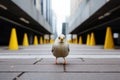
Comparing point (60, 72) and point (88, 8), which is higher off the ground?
point (88, 8)

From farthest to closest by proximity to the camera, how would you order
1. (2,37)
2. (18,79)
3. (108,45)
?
1. (2,37)
2. (108,45)
3. (18,79)

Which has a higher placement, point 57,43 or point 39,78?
point 57,43

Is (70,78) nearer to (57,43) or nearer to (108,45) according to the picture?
(57,43)

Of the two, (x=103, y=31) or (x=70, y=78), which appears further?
(x=103, y=31)

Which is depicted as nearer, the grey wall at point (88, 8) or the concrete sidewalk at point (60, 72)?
the concrete sidewalk at point (60, 72)

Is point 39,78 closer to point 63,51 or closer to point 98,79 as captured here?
point 98,79

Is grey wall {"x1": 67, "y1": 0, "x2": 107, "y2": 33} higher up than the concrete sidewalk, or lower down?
higher up

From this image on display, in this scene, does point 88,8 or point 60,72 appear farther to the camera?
point 88,8

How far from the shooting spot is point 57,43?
502 cm

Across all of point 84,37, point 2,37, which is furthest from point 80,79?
point 84,37

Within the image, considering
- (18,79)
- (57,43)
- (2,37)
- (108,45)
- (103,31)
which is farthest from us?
(103,31)

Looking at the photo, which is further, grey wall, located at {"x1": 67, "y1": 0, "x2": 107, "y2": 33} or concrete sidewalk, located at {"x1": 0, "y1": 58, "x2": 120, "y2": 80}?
grey wall, located at {"x1": 67, "y1": 0, "x2": 107, "y2": 33}

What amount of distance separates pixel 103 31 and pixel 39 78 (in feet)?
104

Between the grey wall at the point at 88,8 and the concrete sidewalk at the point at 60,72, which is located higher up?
the grey wall at the point at 88,8
